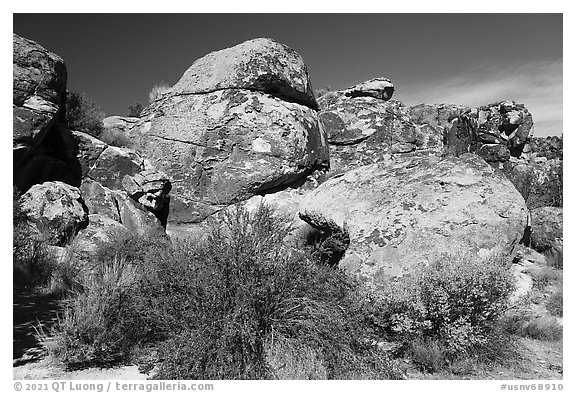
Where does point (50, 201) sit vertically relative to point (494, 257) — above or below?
above

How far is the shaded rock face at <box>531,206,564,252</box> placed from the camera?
873 centimetres

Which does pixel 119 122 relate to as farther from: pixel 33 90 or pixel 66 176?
pixel 33 90

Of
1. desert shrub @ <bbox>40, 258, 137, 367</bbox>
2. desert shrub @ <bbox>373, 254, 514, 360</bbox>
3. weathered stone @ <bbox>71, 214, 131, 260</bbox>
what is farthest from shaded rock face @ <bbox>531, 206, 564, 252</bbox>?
weathered stone @ <bbox>71, 214, 131, 260</bbox>

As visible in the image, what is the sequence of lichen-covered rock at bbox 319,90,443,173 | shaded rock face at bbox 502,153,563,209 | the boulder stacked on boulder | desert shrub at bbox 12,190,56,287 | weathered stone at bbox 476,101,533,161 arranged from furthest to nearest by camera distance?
weathered stone at bbox 476,101,533,161, shaded rock face at bbox 502,153,563,209, lichen-covered rock at bbox 319,90,443,173, the boulder stacked on boulder, desert shrub at bbox 12,190,56,287

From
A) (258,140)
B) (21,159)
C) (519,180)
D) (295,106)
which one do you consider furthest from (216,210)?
(519,180)

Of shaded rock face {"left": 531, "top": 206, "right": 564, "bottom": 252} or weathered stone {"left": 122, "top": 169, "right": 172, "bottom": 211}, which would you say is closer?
shaded rock face {"left": 531, "top": 206, "right": 564, "bottom": 252}

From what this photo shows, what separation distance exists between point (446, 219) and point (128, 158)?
7.22 meters

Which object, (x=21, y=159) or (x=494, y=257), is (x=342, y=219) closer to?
(x=494, y=257)

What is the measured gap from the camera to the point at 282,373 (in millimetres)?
4258

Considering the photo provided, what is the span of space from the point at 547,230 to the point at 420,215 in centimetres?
418

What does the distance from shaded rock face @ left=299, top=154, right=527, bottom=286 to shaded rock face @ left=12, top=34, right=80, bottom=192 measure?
5.67m

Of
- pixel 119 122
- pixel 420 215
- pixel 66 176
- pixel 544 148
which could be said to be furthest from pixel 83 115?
pixel 544 148

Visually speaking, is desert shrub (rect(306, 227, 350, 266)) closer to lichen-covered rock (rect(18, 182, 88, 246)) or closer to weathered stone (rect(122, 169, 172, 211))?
weathered stone (rect(122, 169, 172, 211))

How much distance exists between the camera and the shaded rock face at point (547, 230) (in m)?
8.73
